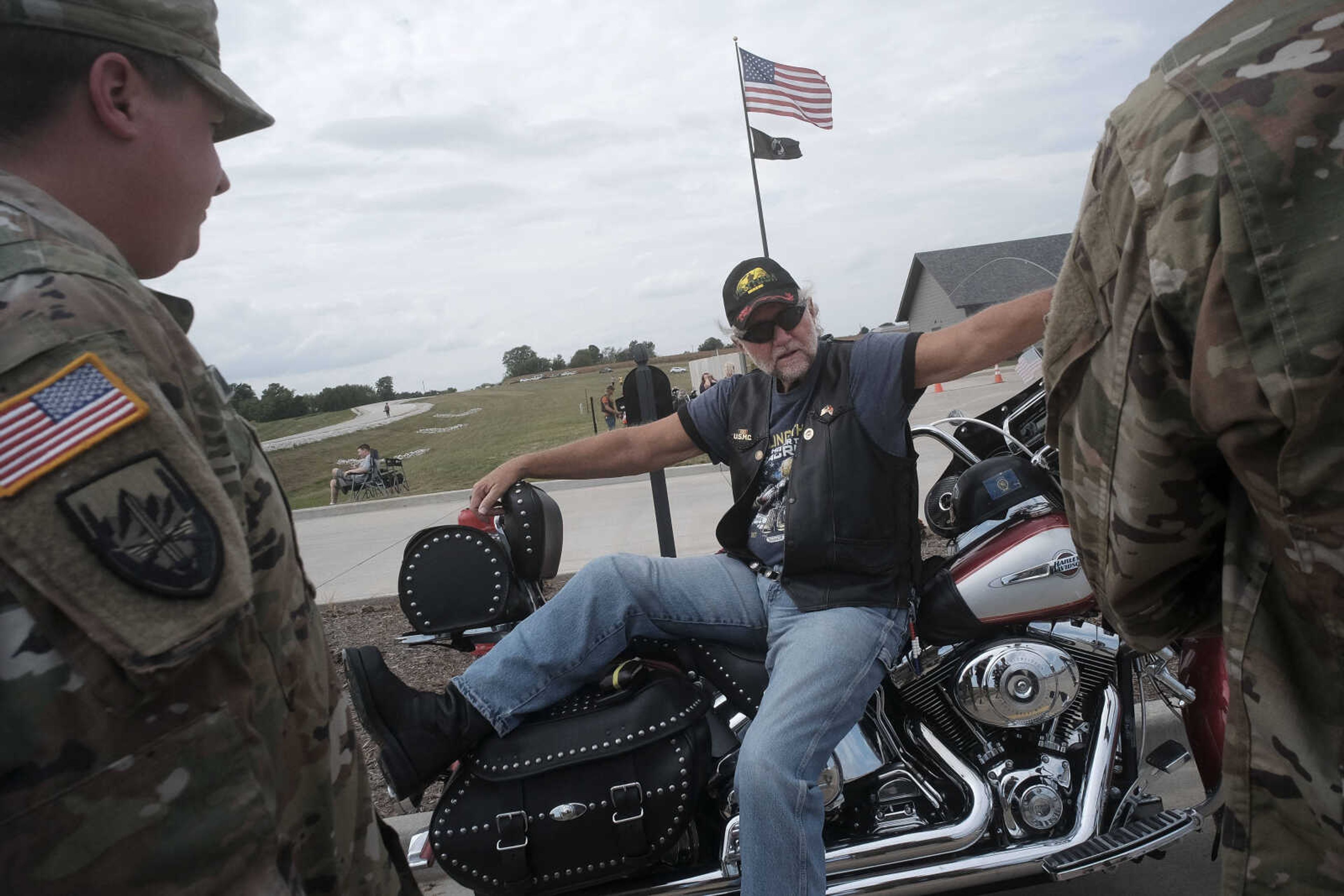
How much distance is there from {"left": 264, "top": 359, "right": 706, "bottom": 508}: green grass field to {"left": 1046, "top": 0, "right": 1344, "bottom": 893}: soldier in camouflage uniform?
10149 millimetres

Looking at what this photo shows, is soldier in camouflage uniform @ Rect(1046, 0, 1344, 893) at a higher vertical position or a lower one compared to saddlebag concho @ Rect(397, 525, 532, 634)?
higher

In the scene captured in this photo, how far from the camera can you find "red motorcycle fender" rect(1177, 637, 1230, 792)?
2320 millimetres

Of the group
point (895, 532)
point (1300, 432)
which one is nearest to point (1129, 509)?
point (1300, 432)

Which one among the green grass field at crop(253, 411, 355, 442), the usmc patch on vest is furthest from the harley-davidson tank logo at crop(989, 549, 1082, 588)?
the green grass field at crop(253, 411, 355, 442)

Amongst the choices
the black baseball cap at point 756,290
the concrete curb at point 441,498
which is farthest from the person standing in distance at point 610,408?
the black baseball cap at point 756,290

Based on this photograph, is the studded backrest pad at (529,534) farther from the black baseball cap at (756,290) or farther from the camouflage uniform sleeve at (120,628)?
the camouflage uniform sleeve at (120,628)

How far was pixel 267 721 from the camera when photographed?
915 mm

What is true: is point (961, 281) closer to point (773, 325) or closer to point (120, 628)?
point (773, 325)

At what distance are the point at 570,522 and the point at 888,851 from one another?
6153mm

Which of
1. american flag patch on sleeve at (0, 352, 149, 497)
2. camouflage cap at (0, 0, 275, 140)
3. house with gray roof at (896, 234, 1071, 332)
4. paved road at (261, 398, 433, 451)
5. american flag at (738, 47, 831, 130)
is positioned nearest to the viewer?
american flag patch on sleeve at (0, 352, 149, 497)

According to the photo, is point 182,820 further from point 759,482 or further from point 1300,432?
point 759,482

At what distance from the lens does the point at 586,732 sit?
213cm

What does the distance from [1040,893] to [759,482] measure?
151 cm

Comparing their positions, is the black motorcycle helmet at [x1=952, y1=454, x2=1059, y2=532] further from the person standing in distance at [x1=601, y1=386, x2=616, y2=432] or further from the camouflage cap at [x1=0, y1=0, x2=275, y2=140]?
the person standing in distance at [x1=601, y1=386, x2=616, y2=432]
